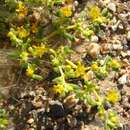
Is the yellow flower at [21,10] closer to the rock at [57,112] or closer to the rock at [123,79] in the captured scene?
the rock at [57,112]

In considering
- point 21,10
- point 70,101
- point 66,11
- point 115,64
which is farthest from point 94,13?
point 70,101

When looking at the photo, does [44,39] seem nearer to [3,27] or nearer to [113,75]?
[3,27]

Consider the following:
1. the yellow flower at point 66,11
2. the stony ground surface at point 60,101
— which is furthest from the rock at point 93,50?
the yellow flower at point 66,11

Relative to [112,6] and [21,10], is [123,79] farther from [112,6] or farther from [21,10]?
[21,10]

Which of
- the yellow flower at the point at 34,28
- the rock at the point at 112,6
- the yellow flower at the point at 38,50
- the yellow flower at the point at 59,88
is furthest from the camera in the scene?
the rock at the point at 112,6

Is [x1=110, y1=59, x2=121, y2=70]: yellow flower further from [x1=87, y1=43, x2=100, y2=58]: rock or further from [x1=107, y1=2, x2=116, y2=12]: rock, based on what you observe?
[x1=107, y1=2, x2=116, y2=12]: rock

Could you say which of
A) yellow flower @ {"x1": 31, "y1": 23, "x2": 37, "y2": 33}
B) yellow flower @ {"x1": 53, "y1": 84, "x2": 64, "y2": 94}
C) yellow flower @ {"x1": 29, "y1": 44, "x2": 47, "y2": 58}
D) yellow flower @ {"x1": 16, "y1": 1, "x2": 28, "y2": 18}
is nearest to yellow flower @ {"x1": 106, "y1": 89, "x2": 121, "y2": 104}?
yellow flower @ {"x1": 53, "y1": 84, "x2": 64, "y2": 94}

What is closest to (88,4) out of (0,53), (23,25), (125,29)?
(125,29)

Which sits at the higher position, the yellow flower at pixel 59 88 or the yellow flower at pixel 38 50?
the yellow flower at pixel 38 50
